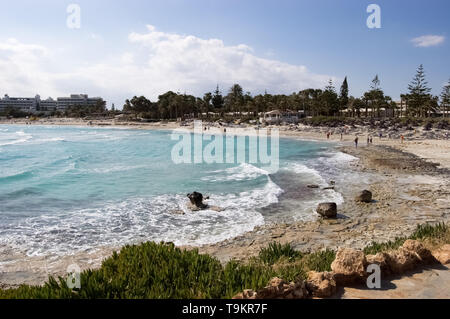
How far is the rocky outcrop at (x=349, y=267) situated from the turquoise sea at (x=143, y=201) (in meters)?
6.45

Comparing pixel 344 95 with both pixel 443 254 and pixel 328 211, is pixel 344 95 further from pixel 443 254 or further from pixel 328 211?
pixel 443 254

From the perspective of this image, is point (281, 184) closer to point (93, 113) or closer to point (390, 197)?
point (390, 197)

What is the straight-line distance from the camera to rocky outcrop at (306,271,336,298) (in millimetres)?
4953

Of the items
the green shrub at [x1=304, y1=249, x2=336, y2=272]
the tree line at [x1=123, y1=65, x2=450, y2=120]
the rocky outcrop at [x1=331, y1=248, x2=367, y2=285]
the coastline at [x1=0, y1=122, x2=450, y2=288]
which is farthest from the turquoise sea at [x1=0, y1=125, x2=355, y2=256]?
the tree line at [x1=123, y1=65, x2=450, y2=120]

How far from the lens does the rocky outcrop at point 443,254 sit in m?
6.27

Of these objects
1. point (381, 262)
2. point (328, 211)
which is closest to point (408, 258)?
point (381, 262)

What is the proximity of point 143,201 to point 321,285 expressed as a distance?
45.4ft

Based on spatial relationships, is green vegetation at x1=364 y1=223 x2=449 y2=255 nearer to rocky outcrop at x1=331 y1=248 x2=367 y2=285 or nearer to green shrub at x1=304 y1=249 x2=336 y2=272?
green shrub at x1=304 y1=249 x2=336 y2=272

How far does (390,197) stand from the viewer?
1616 centimetres

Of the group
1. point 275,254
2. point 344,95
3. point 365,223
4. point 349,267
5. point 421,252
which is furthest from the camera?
point 344,95

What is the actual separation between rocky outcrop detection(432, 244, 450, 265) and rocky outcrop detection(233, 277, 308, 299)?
11.4 feet

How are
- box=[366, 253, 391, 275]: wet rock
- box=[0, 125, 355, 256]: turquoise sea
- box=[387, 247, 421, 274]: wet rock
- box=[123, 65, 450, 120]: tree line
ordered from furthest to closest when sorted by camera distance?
box=[123, 65, 450, 120]: tree line < box=[0, 125, 355, 256]: turquoise sea < box=[387, 247, 421, 274]: wet rock < box=[366, 253, 391, 275]: wet rock

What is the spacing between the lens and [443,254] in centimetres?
642

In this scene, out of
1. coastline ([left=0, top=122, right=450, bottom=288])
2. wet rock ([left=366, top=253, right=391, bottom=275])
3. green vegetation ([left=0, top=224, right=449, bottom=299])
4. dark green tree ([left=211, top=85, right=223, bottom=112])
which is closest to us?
green vegetation ([left=0, top=224, right=449, bottom=299])
